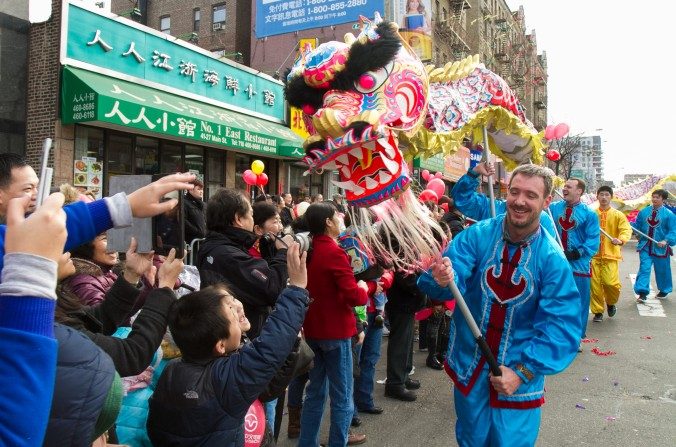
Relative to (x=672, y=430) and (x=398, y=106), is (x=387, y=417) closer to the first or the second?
(x=672, y=430)

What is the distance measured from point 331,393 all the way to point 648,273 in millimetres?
8304

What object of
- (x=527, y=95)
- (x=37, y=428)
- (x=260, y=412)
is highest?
(x=527, y=95)

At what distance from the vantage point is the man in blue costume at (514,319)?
2432mm

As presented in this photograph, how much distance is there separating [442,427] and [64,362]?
3345 mm

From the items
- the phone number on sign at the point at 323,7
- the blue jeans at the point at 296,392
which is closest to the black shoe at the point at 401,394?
the blue jeans at the point at 296,392

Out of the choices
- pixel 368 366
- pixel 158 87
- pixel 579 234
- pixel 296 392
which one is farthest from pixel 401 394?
pixel 158 87

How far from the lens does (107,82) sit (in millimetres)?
9867

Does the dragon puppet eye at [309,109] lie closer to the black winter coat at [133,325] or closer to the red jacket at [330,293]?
the red jacket at [330,293]

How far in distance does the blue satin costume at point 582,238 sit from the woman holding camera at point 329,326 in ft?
12.7

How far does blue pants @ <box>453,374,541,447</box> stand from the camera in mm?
2445

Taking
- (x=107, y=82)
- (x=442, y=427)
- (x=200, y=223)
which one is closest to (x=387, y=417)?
(x=442, y=427)

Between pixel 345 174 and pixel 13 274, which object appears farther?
pixel 345 174

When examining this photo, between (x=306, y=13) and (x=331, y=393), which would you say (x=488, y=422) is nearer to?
(x=331, y=393)

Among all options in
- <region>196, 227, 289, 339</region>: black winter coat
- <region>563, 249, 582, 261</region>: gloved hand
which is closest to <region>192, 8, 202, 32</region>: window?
<region>563, 249, 582, 261</region>: gloved hand
